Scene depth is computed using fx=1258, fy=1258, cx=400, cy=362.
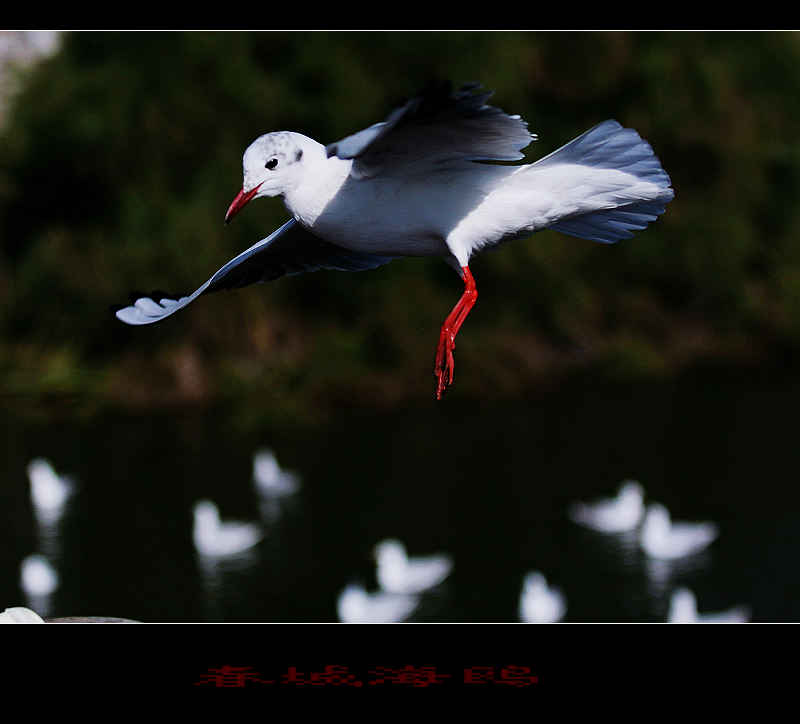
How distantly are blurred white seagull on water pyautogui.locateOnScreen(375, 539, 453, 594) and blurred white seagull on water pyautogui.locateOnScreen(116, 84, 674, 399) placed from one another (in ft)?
29.7

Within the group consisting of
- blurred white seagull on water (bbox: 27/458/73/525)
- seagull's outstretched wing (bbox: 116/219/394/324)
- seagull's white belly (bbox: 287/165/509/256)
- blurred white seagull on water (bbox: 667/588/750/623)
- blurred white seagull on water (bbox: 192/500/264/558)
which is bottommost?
blurred white seagull on water (bbox: 667/588/750/623)

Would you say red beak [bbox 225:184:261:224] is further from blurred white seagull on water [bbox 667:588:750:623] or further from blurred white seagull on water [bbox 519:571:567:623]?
blurred white seagull on water [bbox 519:571:567:623]

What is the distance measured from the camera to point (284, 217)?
15.2 metres

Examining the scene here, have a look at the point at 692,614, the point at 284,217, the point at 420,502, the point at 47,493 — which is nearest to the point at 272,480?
the point at 420,502

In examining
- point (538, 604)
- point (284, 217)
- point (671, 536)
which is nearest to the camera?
point (538, 604)

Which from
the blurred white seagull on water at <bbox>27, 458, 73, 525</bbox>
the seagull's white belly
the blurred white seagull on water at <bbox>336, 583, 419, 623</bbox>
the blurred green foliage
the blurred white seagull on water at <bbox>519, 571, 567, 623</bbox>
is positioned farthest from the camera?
the blurred green foliage

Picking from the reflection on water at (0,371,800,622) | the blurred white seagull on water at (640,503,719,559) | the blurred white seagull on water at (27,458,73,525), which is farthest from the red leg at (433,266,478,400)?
the blurred white seagull on water at (27,458,73,525)

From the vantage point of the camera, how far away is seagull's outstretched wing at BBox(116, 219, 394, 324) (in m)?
3.32

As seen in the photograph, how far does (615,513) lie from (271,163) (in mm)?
11305

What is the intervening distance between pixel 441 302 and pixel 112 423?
4.88m

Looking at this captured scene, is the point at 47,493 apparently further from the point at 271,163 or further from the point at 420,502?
the point at 271,163

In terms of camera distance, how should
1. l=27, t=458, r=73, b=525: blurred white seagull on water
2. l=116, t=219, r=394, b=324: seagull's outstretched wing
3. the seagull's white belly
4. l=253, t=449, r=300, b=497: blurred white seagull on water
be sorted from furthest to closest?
l=253, t=449, r=300, b=497: blurred white seagull on water < l=27, t=458, r=73, b=525: blurred white seagull on water < l=116, t=219, r=394, b=324: seagull's outstretched wing < the seagull's white belly

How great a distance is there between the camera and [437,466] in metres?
15.5

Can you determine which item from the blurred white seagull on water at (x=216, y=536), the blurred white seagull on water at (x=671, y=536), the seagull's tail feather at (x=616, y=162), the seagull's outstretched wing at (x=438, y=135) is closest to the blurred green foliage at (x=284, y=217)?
the blurred white seagull on water at (x=216, y=536)
